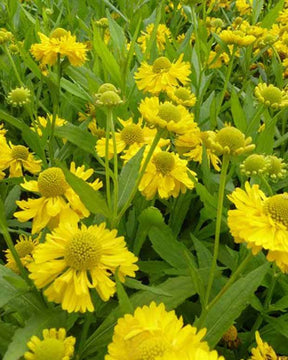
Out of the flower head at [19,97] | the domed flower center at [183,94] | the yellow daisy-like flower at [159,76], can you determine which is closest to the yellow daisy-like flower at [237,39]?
the yellow daisy-like flower at [159,76]

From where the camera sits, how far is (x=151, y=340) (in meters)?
0.65

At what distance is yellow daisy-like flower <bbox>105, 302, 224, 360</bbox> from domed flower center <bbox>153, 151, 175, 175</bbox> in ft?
1.27

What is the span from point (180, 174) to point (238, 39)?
646 millimetres

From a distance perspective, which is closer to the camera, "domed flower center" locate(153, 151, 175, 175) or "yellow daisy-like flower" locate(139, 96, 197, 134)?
"yellow daisy-like flower" locate(139, 96, 197, 134)

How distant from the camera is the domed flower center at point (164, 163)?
1.03 meters

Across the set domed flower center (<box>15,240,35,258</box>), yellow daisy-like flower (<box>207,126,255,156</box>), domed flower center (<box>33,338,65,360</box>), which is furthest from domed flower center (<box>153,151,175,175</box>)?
domed flower center (<box>33,338,65,360</box>)

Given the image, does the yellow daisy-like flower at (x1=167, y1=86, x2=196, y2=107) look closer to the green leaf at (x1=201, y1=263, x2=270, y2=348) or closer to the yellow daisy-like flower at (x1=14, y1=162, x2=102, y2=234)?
the yellow daisy-like flower at (x1=14, y1=162, x2=102, y2=234)

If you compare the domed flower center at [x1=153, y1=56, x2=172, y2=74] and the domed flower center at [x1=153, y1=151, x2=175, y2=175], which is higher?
the domed flower center at [x1=153, y1=56, x2=172, y2=74]

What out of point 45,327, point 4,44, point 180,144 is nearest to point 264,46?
point 180,144

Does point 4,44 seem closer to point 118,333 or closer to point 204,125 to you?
point 204,125

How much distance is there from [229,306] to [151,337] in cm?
20

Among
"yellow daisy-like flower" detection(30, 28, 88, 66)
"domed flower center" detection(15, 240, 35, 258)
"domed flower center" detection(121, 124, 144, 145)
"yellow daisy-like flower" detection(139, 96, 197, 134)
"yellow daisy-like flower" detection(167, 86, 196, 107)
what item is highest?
"yellow daisy-like flower" detection(139, 96, 197, 134)

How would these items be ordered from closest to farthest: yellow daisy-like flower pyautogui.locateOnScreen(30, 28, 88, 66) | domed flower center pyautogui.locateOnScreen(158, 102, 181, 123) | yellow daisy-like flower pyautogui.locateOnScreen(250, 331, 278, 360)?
yellow daisy-like flower pyautogui.locateOnScreen(250, 331, 278, 360), domed flower center pyautogui.locateOnScreen(158, 102, 181, 123), yellow daisy-like flower pyautogui.locateOnScreen(30, 28, 88, 66)

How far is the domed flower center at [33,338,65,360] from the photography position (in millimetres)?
696
